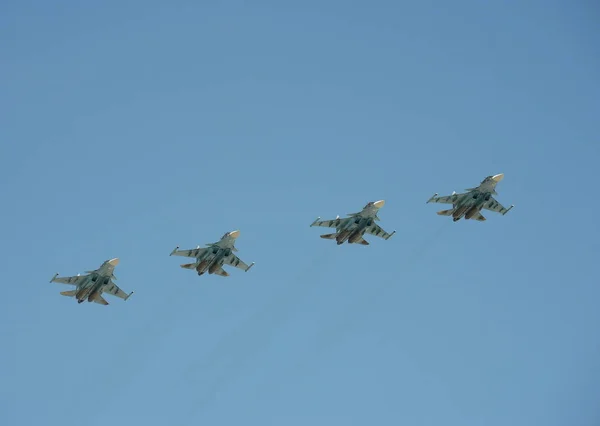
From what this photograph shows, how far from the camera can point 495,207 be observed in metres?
161

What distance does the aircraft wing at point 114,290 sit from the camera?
15532cm

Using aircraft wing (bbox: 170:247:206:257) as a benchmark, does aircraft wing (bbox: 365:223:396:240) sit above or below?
above

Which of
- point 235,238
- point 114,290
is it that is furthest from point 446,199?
point 114,290

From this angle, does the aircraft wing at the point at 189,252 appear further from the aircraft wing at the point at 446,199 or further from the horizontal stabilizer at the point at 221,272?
the aircraft wing at the point at 446,199

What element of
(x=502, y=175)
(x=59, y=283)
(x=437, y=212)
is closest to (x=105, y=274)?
(x=59, y=283)

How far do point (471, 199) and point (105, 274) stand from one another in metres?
53.5

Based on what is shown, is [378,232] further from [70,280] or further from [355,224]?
[70,280]

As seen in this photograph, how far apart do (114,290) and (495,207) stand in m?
57.2

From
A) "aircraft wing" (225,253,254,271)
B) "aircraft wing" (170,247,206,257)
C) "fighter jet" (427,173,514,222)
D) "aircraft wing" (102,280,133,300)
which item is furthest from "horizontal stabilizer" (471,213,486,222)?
"aircraft wing" (102,280,133,300)

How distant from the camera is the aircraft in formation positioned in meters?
154

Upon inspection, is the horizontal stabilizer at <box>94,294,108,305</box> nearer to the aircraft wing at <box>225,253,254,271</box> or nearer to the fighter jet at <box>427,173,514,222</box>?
the aircraft wing at <box>225,253,254,271</box>

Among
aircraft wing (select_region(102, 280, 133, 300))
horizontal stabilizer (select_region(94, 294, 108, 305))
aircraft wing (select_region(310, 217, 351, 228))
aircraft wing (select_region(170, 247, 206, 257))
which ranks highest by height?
aircraft wing (select_region(310, 217, 351, 228))

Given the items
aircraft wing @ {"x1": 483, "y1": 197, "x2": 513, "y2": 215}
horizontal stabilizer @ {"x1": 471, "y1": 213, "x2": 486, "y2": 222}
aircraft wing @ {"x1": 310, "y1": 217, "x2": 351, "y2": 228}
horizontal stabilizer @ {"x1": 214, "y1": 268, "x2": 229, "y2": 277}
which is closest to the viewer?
aircraft wing @ {"x1": 310, "y1": 217, "x2": 351, "y2": 228}

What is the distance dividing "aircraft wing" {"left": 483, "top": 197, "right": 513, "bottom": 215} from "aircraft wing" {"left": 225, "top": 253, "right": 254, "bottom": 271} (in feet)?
117
